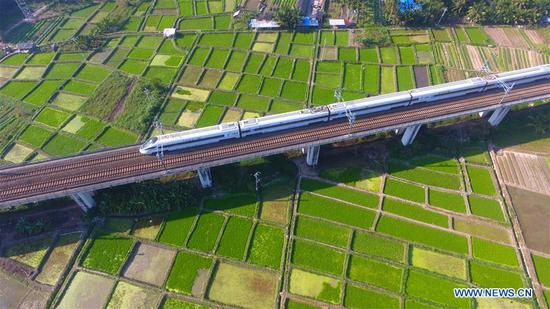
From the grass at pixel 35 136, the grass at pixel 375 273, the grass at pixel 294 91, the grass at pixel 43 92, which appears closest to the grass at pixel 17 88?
the grass at pixel 43 92

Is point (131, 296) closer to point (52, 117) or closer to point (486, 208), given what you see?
point (52, 117)

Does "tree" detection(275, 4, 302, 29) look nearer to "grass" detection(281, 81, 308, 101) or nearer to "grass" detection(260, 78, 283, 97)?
"grass" detection(260, 78, 283, 97)

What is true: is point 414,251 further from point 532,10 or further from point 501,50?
point 532,10

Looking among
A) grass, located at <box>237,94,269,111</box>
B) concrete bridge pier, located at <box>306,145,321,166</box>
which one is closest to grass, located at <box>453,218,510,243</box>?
concrete bridge pier, located at <box>306,145,321,166</box>

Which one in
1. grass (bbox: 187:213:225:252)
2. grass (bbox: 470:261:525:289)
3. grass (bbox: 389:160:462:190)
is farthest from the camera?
grass (bbox: 389:160:462:190)

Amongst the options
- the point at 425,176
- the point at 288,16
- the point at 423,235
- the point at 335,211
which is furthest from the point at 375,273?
the point at 288,16

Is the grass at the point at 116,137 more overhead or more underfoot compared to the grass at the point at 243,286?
more overhead

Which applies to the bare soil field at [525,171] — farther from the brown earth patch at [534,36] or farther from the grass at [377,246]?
the brown earth patch at [534,36]
